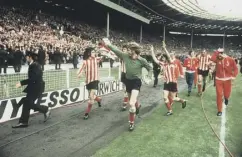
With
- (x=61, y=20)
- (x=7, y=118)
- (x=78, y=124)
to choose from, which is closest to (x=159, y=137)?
(x=78, y=124)

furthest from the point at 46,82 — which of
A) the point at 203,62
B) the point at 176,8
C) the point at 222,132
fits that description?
the point at 176,8

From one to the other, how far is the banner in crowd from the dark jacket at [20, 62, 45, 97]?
0.89 metres

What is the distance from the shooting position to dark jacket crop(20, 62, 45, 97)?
7848mm

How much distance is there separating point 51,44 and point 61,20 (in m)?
10.2

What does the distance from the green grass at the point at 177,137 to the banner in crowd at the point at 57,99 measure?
3175 mm

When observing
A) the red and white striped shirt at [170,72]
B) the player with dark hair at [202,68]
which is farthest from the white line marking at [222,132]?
the player with dark hair at [202,68]

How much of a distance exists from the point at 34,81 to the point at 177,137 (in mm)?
3860

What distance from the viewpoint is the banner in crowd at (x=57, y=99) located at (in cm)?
834

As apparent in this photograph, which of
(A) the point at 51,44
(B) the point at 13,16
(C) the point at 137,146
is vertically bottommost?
(C) the point at 137,146

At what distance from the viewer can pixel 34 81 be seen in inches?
312

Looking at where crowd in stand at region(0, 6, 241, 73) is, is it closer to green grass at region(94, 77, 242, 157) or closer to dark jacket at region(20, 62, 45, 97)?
dark jacket at region(20, 62, 45, 97)

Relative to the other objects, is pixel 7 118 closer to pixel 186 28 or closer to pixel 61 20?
pixel 61 20

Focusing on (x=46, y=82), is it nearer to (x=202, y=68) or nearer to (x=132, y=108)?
(x=132, y=108)

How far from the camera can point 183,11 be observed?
166ft
